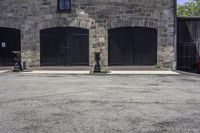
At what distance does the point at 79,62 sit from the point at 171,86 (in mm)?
8991

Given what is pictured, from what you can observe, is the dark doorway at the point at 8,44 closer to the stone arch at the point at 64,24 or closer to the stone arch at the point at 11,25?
the stone arch at the point at 11,25

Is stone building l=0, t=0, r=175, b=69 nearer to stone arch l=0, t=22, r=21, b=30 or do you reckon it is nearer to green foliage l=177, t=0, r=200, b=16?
stone arch l=0, t=22, r=21, b=30

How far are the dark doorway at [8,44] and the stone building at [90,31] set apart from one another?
0.06m

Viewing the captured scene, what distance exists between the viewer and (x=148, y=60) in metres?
20.8

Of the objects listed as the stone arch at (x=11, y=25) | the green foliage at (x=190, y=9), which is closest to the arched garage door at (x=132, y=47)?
the stone arch at (x=11, y=25)

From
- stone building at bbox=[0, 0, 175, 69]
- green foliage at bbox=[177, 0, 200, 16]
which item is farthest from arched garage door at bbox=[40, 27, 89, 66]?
green foliage at bbox=[177, 0, 200, 16]

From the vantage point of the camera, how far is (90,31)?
67.5 feet

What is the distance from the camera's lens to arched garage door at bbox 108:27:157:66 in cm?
2069

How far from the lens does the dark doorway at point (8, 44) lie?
2145 centimetres

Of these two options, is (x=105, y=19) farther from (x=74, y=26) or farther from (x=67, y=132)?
(x=67, y=132)

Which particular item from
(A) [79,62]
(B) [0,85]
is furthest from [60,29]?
(B) [0,85]

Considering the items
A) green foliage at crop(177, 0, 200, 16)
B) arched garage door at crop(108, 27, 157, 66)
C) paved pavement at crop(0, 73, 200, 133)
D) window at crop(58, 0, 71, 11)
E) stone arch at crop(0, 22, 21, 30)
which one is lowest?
paved pavement at crop(0, 73, 200, 133)

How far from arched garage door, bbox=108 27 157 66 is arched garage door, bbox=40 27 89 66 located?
156cm

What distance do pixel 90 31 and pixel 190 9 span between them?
37.2 m
